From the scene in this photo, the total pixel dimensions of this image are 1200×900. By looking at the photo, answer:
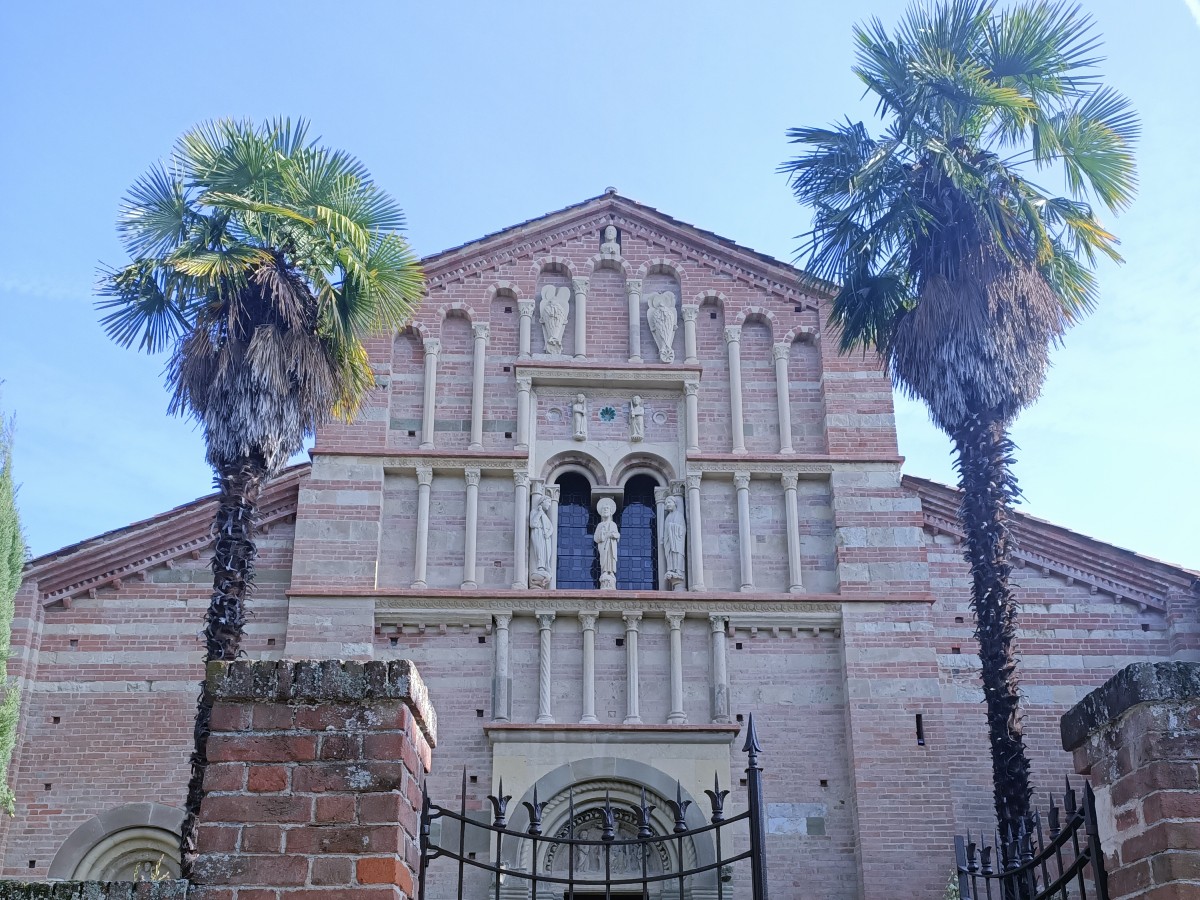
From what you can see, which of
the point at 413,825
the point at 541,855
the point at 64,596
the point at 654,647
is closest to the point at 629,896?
the point at 541,855

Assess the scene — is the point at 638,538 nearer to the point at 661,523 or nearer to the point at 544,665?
the point at 661,523

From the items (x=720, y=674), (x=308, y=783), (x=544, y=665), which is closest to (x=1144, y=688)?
(x=308, y=783)

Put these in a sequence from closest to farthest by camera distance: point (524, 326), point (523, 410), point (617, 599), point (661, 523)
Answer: point (617, 599), point (661, 523), point (523, 410), point (524, 326)

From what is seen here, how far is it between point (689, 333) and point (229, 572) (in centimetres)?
836

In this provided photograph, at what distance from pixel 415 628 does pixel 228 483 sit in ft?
12.9

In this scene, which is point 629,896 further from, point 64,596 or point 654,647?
point 64,596

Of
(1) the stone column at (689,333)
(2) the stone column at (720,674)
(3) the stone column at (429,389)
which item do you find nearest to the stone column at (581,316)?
(1) the stone column at (689,333)

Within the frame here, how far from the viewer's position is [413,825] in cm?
545

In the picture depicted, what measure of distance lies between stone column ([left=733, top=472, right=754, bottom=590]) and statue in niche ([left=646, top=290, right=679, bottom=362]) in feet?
7.22

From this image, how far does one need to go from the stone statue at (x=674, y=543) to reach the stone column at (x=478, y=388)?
110 inches

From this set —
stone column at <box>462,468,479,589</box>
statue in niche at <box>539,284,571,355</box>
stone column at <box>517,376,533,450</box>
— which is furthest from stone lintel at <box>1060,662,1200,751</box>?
statue in niche at <box>539,284,571,355</box>

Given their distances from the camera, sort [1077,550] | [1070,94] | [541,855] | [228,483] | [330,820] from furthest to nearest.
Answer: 1. [1077,550]
2. [541,855]
3. [1070,94]
4. [228,483]
5. [330,820]

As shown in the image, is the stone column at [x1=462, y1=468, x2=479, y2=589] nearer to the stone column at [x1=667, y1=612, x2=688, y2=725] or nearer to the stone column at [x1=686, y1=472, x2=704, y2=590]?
the stone column at [x1=667, y1=612, x2=688, y2=725]

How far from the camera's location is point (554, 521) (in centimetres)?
1867
